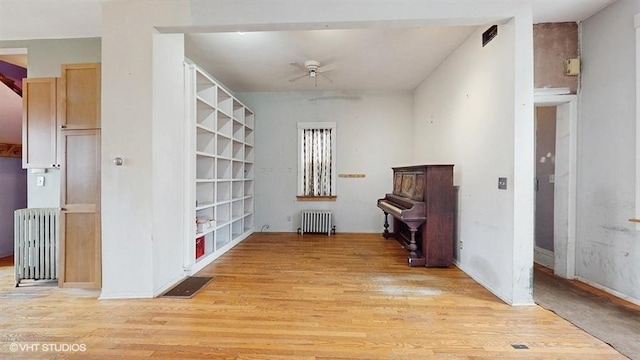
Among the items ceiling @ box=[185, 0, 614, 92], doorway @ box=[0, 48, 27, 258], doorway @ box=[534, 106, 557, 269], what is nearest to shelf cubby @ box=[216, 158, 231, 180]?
ceiling @ box=[185, 0, 614, 92]

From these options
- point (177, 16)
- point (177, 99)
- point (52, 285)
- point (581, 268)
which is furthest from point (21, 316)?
point (581, 268)

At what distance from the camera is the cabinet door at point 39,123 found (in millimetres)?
3021

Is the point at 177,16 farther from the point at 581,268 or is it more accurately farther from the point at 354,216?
the point at 581,268

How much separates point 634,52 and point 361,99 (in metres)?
3.77

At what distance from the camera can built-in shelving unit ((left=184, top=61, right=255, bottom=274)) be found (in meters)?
3.27

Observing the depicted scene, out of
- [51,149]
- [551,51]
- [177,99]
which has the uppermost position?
[551,51]

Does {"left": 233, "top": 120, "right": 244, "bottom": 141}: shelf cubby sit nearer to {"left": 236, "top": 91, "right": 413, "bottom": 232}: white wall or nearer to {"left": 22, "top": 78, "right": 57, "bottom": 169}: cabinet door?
{"left": 236, "top": 91, "right": 413, "bottom": 232}: white wall

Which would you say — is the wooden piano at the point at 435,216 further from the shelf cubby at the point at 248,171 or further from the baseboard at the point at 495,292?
the shelf cubby at the point at 248,171

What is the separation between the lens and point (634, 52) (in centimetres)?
256

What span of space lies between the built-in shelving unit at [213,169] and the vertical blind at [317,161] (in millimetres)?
1153

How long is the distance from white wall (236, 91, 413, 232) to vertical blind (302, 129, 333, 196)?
0.65 ft

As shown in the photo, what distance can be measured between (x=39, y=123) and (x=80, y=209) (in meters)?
1.19

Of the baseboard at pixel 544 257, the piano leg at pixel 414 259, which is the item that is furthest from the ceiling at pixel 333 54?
the baseboard at pixel 544 257

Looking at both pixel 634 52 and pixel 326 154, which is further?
pixel 326 154
